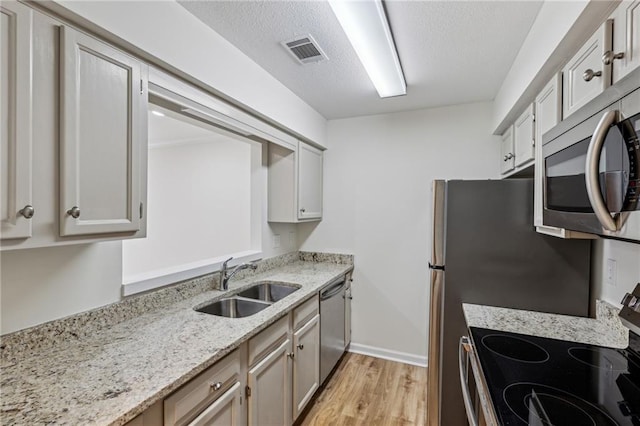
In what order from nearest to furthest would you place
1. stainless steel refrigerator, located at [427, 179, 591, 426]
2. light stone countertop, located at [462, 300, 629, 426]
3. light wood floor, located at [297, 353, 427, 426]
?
light stone countertop, located at [462, 300, 629, 426] → stainless steel refrigerator, located at [427, 179, 591, 426] → light wood floor, located at [297, 353, 427, 426]

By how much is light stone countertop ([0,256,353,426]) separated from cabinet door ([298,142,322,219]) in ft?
4.45

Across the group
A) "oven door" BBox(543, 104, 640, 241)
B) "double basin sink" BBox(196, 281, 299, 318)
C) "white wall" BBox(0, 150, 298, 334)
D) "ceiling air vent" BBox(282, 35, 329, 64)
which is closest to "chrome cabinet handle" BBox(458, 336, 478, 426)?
"oven door" BBox(543, 104, 640, 241)

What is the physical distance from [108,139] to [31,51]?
1.01 feet

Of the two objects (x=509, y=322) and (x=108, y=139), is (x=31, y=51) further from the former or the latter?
(x=509, y=322)

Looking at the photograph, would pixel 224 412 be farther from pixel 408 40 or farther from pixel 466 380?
pixel 408 40

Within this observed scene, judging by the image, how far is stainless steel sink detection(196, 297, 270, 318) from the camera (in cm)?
187

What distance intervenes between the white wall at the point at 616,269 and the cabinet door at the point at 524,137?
59 centimetres

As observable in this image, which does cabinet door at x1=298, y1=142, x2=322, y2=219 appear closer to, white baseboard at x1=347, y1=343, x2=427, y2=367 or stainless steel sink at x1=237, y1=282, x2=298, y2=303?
stainless steel sink at x1=237, y1=282, x2=298, y2=303

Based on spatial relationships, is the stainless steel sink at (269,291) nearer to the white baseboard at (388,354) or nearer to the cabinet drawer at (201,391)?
the cabinet drawer at (201,391)

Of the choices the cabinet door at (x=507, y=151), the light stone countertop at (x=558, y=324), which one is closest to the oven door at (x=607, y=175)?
the light stone countertop at (x=558, y=324)

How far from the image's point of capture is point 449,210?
1.82m

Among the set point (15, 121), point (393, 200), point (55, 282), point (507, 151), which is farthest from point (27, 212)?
point (507, 151)

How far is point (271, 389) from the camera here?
158 centimetres

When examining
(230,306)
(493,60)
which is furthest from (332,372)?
(493,60)
